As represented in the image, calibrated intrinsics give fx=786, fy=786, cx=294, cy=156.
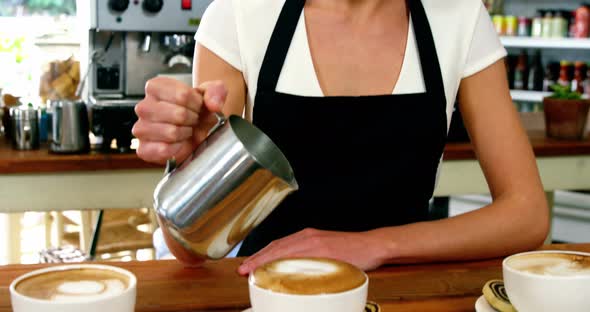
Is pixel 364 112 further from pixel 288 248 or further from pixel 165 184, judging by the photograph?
pixel 165 184

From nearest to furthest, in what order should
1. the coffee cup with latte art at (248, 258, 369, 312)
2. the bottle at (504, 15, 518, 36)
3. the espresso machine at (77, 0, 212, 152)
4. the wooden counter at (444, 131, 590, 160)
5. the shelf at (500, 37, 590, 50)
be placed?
the coffee cup with latte art at (248, 258, 369, 312) → the wooden counter at (444, 131, 590, 160) → the espresso machine at (77, 0, 212, 152) → the shelf at (500, 37, 590, 50) → the bottle at (504, 15, 518, 36)

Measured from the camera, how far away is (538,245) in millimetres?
1323

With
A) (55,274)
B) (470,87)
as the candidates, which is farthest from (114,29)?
(55,274)

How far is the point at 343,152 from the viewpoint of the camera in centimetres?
145

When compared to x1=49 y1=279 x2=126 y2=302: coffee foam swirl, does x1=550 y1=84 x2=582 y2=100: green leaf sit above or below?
below

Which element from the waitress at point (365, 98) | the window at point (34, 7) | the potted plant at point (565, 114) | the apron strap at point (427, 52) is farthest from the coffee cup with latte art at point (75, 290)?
the window at point (34, 7)

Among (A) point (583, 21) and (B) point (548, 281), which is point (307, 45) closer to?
(B) point (548, 281)

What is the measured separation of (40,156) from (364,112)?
1.32m

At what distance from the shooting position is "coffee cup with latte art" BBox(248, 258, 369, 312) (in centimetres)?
73

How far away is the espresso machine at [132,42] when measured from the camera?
278 centimetres

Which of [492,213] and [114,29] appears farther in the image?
[114,29]

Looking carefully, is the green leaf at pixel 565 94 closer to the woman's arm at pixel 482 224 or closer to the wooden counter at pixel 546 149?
the wooden counter at pixel 546 149

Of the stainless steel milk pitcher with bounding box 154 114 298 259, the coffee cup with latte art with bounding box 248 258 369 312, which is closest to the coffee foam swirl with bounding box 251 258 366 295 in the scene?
the coffee cup with latte art with bounding box 248 258 369 312

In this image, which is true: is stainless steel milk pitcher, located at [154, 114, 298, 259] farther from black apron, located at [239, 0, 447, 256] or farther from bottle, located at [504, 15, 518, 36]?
bottle, located at [504, 15, 518, 36]
